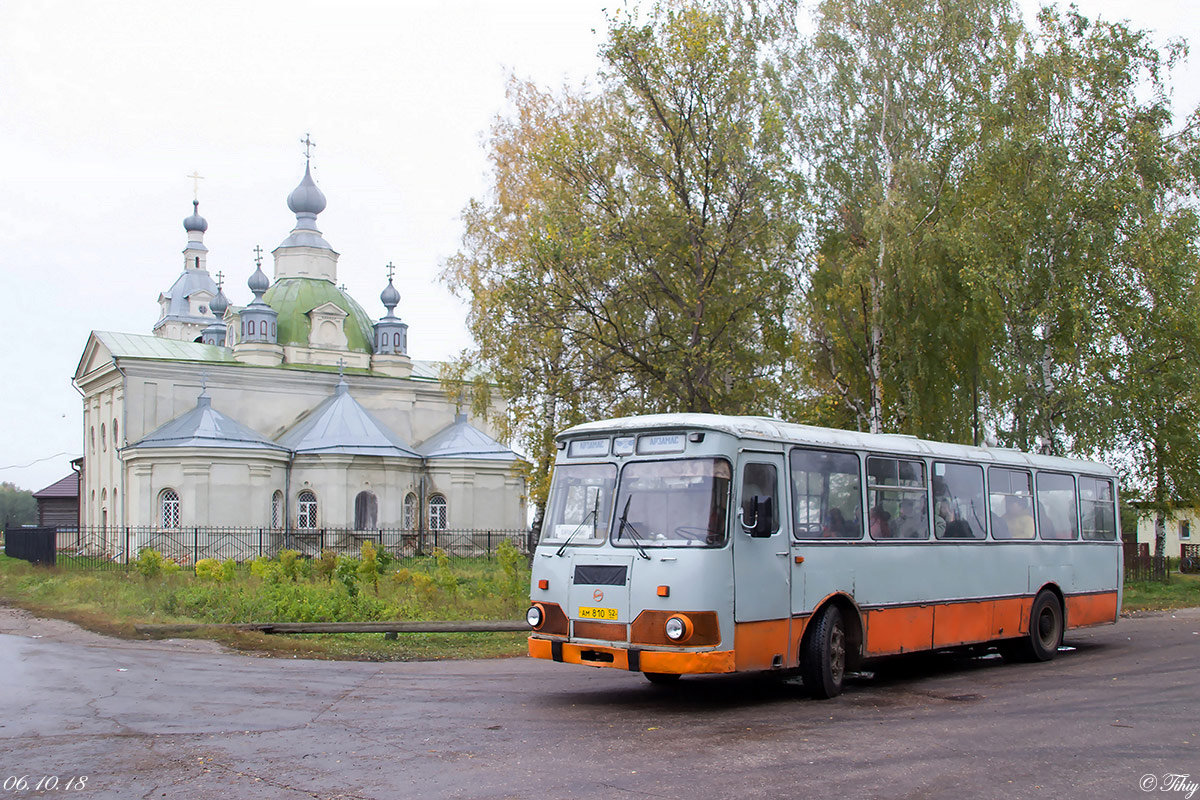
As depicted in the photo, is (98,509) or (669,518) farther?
(98,509)

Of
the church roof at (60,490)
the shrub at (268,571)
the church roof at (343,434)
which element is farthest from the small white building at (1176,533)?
the church roof at (60,490)

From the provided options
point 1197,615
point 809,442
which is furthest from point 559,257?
point 1197,615

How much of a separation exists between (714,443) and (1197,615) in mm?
16934

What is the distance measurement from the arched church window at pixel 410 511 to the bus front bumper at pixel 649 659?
3514 centimetres

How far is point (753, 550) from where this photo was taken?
1070 cm

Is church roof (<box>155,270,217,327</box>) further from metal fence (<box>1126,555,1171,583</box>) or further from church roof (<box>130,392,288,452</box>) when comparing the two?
metal fence (<box>1126,555,1171,583</box>)

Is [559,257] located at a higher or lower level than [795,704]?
higher

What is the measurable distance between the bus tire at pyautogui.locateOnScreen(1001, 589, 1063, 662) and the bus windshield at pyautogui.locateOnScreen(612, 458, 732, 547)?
6.88 metres

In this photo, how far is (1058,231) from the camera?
25.2 m

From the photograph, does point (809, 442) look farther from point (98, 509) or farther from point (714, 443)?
point (98, 509)

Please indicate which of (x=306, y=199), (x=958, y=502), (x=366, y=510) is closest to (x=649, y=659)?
(x=958, y=502)

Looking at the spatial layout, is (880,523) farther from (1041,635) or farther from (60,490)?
(60,490)

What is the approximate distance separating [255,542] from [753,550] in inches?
1249
